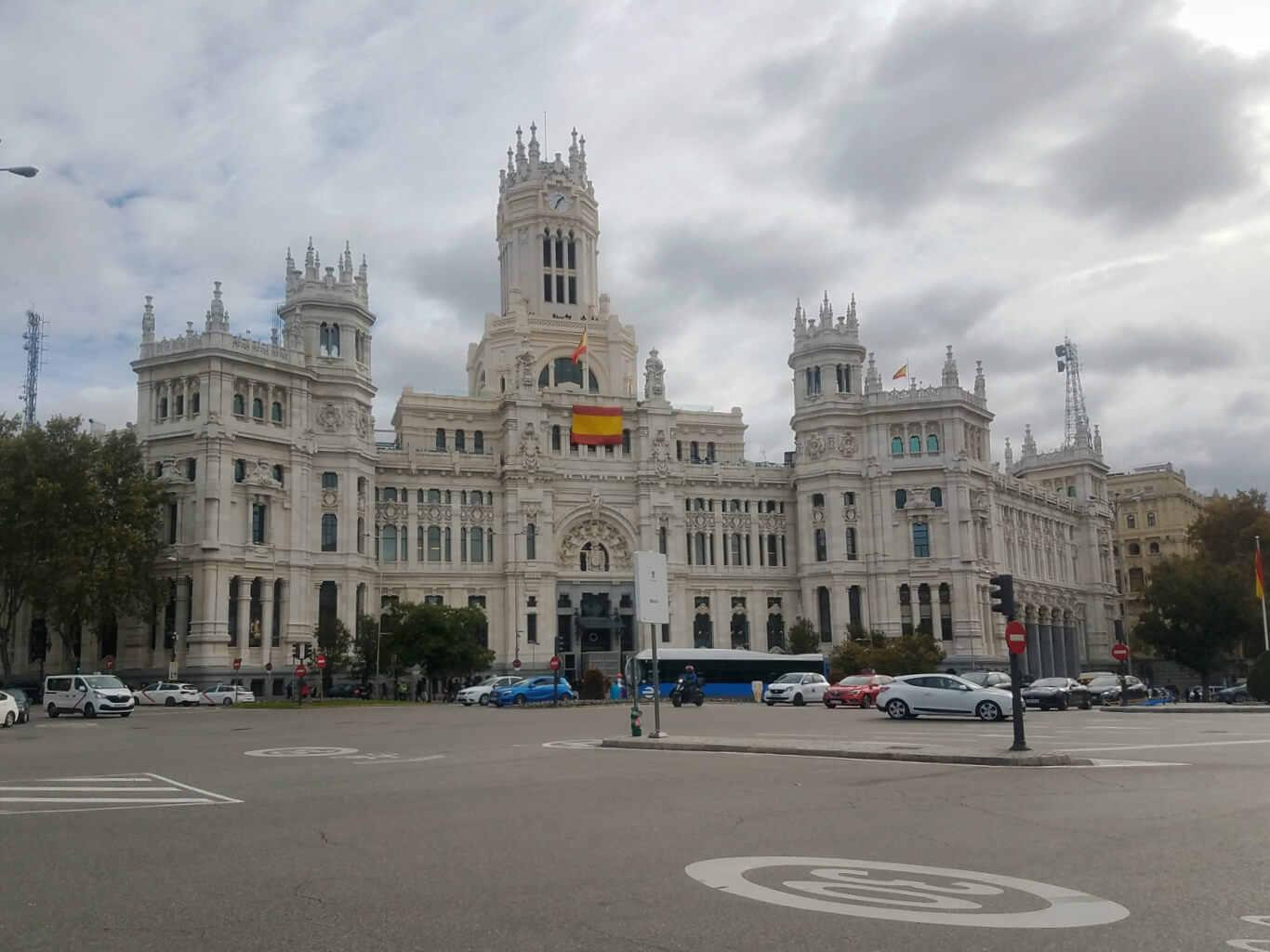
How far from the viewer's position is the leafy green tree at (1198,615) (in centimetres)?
8219

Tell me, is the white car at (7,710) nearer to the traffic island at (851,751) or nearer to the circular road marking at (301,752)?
the circular road marking at (301,752)

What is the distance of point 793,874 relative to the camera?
9.90 m

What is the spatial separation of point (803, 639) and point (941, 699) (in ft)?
166

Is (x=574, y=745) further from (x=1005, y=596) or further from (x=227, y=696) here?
(x=227, y=696)

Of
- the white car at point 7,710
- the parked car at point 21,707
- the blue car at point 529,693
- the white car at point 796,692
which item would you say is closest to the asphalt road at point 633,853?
the white car at point 7,710

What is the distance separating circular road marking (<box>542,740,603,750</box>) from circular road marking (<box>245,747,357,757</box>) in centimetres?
427

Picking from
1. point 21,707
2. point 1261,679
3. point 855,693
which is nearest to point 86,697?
Result: point 21,707

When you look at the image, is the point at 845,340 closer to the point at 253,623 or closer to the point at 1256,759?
the point at 253,623

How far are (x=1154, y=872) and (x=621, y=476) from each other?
264 ft

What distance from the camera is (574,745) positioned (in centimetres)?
2617

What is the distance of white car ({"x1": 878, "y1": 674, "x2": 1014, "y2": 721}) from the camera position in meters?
33.9

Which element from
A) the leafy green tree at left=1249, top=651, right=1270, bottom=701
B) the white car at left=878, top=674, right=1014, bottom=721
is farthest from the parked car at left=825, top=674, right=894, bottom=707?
the leafy green tree at left=1249, top=651, right=1270, bottom=701

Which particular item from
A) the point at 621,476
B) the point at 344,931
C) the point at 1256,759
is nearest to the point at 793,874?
the point at 344,931

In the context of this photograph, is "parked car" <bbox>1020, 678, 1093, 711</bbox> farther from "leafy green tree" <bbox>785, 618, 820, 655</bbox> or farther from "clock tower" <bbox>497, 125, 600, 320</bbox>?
"clock tower" <bbox>497, 125, 600, 320</bbox>
